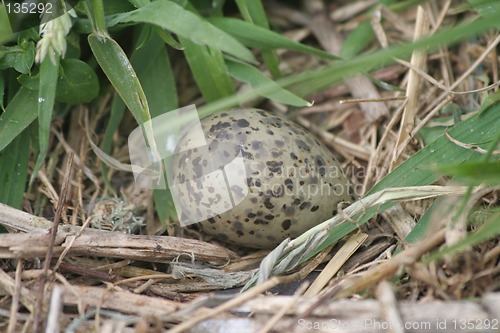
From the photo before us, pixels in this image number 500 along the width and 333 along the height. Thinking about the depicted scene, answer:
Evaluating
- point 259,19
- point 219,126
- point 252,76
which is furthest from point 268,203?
point 259,19

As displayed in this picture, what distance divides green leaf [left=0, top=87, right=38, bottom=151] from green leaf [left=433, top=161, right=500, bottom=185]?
1.21 meters

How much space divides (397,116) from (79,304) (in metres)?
1.17

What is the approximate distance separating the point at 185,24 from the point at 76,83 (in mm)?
471

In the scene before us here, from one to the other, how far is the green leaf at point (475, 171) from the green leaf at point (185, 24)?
567mm

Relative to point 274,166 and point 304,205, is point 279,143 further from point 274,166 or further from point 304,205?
point 304,205

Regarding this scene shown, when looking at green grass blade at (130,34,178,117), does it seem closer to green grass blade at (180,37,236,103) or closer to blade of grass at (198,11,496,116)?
green grass blade at (180,37,236,103)

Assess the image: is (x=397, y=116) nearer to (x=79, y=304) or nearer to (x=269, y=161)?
(x=269, y=161)

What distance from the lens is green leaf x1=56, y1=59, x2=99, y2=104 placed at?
Answer: 195 cm

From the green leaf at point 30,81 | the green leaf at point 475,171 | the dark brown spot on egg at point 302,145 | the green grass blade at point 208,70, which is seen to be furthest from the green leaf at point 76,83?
the green leaf at point 475,171

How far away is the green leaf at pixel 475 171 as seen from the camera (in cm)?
143

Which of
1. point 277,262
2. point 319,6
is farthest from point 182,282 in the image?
point 319,6

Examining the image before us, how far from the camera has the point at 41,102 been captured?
1.82m

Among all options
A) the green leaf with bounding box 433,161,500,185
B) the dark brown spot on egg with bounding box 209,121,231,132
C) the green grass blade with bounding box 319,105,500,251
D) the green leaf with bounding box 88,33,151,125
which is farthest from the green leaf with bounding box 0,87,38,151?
the green leaf with bounding box 433,161,500,185

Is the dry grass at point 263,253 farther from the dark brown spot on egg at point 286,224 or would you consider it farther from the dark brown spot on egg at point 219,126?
the dark brown spot on egg at point 219,126
